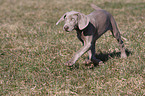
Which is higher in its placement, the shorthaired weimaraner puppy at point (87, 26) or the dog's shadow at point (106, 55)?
the shorthaired weimaraner puppy at point (87, 26)

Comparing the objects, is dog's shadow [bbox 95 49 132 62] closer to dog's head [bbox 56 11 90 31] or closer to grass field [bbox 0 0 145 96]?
grass field [bbox 0 0 145 96]

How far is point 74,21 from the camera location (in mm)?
3809

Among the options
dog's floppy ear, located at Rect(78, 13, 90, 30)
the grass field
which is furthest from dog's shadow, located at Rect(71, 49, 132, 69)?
dog's floppy ear, located at Rect(78, 13, 90, 30)

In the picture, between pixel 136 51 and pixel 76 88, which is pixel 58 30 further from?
pixel 76 88

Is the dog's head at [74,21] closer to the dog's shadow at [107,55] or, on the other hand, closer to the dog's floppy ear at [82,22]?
the dog's floppy ear at [82,22]

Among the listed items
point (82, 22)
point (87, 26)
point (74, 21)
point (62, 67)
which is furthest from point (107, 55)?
point (74, 21)

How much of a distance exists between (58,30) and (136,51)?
3007 mm

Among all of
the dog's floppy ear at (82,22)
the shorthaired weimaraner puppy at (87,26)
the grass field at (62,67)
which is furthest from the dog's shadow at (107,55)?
the dog's floppy ear at (82,22)

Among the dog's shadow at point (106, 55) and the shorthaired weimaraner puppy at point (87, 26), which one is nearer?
the shorthaired weimaraner puppy at point (87, 26)

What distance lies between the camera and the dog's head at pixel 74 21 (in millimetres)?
3738

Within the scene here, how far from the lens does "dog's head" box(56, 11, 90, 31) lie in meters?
3.74

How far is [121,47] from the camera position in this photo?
210 inches

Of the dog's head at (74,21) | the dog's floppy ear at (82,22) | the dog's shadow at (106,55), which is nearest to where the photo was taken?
the dog's head at (74,21)

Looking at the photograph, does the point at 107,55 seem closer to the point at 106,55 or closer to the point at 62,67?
the point at 106,55
